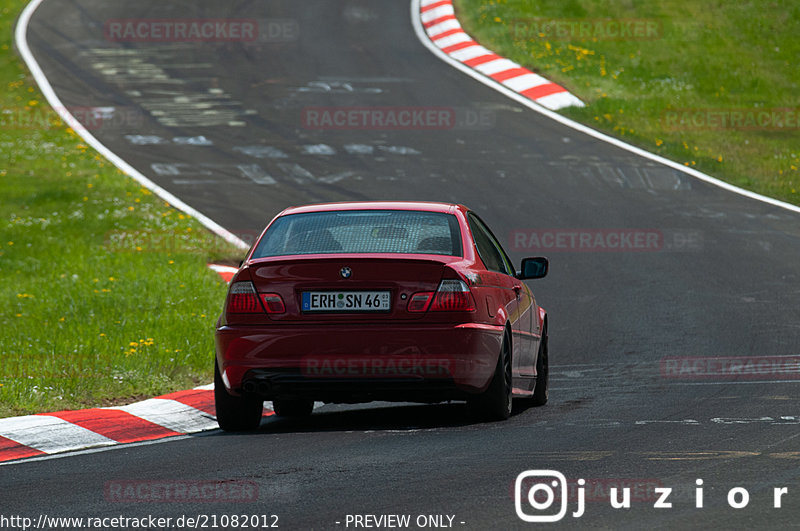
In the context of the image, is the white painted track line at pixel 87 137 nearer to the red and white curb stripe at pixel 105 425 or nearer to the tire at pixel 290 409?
the tire at pixel 290 409

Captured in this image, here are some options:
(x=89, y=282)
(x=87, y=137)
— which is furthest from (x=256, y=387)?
(x=87, y=137)

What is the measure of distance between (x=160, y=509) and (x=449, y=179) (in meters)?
13.6

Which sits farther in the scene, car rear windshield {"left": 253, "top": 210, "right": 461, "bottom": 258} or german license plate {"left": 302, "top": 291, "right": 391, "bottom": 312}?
car rear windshield {"left": 253, "top": 210, "right": 461, "bottom": 258}

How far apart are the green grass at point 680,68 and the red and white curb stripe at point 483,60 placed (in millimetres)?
313

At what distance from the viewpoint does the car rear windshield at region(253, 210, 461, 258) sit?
8539 mm

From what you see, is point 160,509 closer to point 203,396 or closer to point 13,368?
point 203,396

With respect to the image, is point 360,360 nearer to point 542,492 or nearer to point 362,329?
point 362,329

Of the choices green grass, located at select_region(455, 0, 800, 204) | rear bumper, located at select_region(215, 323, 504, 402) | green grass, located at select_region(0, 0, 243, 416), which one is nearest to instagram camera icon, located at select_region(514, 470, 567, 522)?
rear bumper, located at select_region(215, 323, 504, 402)

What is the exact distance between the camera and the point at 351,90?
2464cm

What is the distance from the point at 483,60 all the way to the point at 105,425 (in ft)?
61.8

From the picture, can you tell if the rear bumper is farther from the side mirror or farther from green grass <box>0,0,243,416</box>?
green grass <box>0,0,243,416</box>

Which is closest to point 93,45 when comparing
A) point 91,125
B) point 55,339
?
point 91,125

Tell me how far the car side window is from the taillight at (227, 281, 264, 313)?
1.61m

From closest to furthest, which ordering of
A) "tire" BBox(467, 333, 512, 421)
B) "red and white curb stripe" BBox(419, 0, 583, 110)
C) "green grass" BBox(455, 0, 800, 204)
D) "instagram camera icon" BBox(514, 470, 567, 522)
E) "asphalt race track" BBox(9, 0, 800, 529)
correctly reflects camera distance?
"instagram camera icon" BBox(514, 470, 567, 522) → "asphalt race track" BBox(9, 0, 800, 529) → "tire" BBox(467, 333, 512, 421) → "green grass" BBox(455, 0, 800, 204) → "red and white curb stripe" BBox(419, 0, 583, 110)
